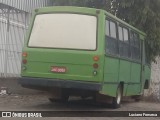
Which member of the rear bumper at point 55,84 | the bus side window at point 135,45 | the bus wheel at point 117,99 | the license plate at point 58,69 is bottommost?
the bus wheel at point 117,99

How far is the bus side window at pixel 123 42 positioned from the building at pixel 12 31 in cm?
688

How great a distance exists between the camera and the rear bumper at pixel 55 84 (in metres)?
13.5

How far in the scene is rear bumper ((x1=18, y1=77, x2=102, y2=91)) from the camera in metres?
13.5

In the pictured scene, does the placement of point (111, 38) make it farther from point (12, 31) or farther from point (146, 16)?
point (12, 31)

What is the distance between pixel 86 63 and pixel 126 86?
402 centimetres

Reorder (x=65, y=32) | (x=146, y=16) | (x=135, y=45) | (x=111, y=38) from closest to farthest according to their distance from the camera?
(x=65, y=32) < (x=111, y=38) < (x=135, y=45) < (x=146, y=16)

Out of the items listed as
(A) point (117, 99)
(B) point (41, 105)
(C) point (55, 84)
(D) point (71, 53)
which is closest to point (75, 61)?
(D) point (71, 53)

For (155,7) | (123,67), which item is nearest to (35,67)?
(123,67)

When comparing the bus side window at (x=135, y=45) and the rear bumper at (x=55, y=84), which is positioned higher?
the bus side window at (x=135, y=45)

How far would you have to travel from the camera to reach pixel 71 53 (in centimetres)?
1378

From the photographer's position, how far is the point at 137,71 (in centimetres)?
1917

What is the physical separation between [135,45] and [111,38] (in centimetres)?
390

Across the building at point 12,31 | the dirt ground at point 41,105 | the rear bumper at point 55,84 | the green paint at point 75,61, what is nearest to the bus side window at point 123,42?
the green paint at point 75,61

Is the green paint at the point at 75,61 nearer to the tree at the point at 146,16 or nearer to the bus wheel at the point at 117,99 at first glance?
the bus wheel at the point at 117,99
